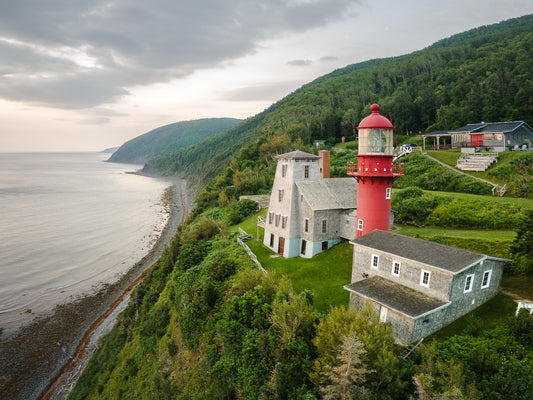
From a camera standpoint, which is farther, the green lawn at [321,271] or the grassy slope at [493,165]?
the grassy slope at [493,165]

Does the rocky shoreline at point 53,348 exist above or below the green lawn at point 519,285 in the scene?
below

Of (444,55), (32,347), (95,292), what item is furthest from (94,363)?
(444,55)

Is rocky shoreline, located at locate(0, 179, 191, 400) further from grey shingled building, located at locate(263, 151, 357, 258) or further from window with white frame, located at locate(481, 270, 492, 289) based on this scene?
window with white frame, located at locate(481, 270, 492, 289)

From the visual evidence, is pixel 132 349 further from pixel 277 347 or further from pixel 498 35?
pixel 498 35

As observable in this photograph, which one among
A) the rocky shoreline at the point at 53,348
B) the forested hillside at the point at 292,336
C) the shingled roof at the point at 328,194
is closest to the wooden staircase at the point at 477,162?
the forested hillside at the point at 292,336

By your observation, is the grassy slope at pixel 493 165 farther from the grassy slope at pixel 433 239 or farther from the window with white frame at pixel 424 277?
the window with white frame at pixel 424 277

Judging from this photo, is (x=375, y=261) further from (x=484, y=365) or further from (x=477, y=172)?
(x=477, y=172)

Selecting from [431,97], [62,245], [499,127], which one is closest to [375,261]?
[499,127]
